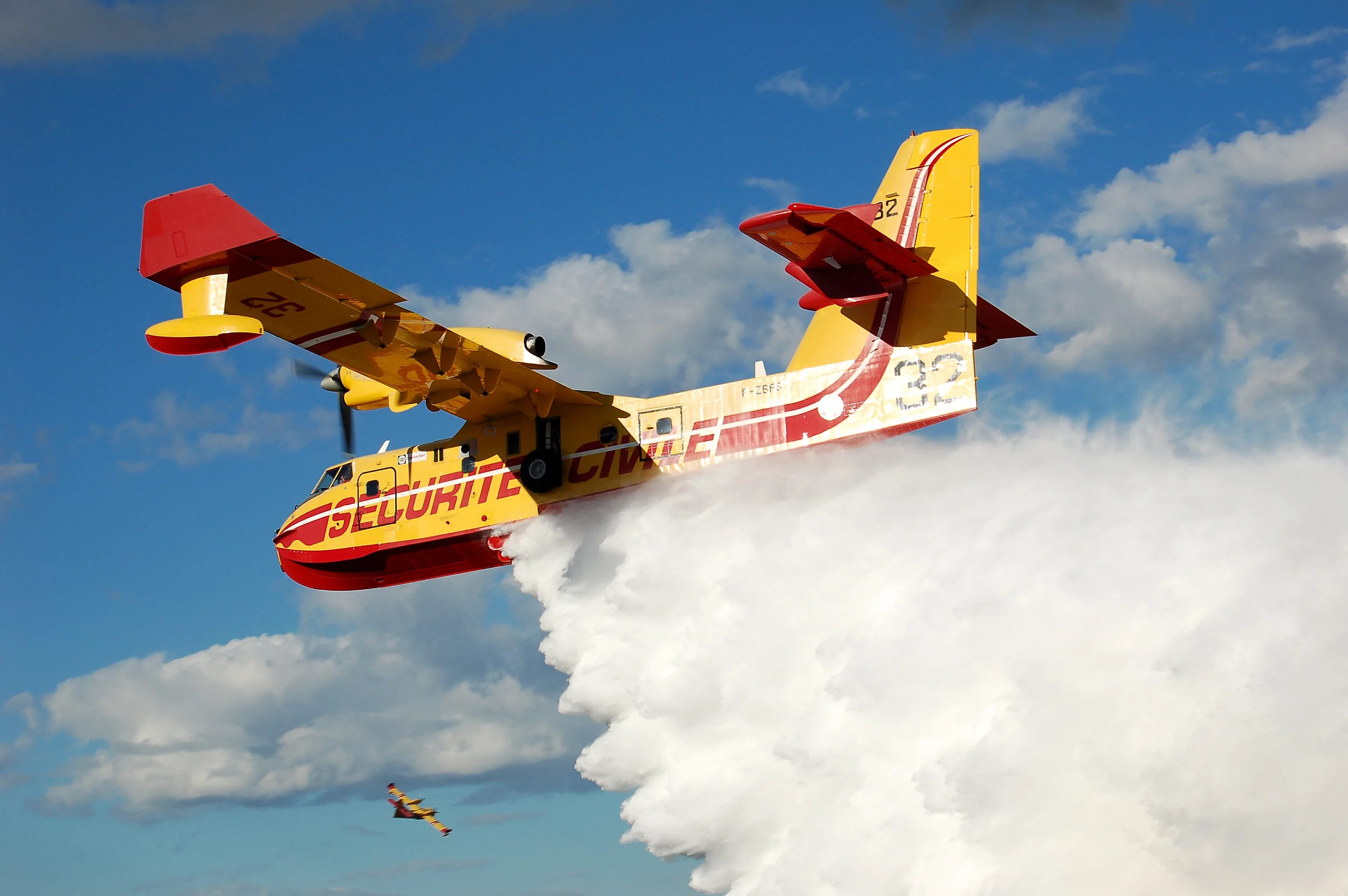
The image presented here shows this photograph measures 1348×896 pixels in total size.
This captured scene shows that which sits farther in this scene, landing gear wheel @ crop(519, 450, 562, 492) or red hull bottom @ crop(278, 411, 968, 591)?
red hull bottom @ crop(278, 411, 968, 591)

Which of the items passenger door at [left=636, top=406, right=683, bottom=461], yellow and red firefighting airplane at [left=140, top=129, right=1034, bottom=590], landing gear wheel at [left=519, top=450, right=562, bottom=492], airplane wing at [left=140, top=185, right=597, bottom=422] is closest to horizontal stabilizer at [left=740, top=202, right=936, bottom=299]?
yellow and red firefighting airplane at [left=140, top=129, right=1034, bottom=590]

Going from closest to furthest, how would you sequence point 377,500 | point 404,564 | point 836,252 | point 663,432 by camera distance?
point 836,252
point 663,432
point 377,500
point 404,564

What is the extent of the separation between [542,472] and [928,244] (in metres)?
6.85

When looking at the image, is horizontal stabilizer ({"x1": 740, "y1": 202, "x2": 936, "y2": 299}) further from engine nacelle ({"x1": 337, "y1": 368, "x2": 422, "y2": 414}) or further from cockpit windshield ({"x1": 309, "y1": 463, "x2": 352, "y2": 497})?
cockpit windshield ({"x1": 309, "y1": 463, "x2": 352, "y2": 497})

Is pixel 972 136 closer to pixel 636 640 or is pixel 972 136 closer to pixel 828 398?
pixel 828 398

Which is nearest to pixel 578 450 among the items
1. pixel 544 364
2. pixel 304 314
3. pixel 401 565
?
pixel 544 364

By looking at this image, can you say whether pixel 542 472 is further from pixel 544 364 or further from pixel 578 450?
pixel 544 364

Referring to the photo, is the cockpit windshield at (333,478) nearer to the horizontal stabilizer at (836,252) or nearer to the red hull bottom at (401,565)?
the red hull bottom at (401,565)

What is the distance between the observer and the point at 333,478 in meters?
23.6

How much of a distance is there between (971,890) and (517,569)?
28.7ft

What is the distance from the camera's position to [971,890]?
1675 centimetres

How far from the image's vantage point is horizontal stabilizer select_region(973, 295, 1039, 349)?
20.5m

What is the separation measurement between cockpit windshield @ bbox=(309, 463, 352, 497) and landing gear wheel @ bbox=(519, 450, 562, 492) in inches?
151

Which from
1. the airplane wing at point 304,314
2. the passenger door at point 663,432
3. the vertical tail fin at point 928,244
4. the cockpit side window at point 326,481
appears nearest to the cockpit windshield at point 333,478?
the cockpit side window at point 326,481
